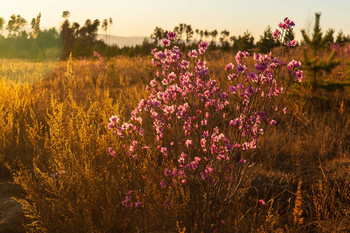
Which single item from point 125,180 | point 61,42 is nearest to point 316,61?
point 125,180

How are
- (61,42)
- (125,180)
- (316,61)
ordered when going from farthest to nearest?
1. (61,42)
2. (316,61)
3. (125,180)

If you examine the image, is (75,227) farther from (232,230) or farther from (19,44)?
(19,44)

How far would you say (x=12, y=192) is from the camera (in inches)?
132

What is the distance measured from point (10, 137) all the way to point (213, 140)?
295 cm

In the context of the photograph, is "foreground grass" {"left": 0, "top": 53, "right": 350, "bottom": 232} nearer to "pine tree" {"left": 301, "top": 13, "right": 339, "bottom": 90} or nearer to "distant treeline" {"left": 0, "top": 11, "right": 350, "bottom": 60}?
"pine tree" {"left": 301, "top": 13, "right": 339, "bottom": 90}

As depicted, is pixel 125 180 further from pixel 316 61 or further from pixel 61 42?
pixel 61 42

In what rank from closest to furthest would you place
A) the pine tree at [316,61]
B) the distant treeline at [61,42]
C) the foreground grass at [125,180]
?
the foreground grass at [125,180]
the pine tree at [316,61]
the distant treeline at [61,42]

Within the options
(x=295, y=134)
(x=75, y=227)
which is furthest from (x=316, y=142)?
(x=75, y=227)

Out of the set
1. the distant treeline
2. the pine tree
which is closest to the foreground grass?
the pine tree

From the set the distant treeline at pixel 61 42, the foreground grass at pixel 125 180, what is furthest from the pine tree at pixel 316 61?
the distant treeline at pixel 61 42

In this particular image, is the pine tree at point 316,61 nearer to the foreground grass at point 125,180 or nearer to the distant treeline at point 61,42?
the foreground grass at point 125,180

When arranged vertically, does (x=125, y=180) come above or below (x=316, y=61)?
below

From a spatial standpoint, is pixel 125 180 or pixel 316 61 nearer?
pixel 125 180

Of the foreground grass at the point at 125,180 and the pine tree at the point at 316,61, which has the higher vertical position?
the pine tree at the point at 316,61
